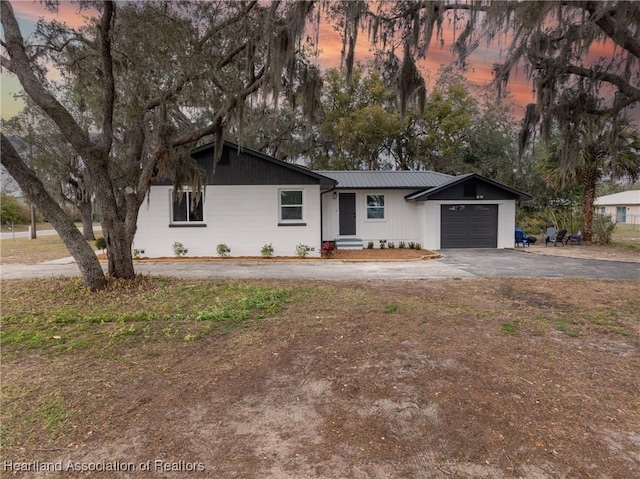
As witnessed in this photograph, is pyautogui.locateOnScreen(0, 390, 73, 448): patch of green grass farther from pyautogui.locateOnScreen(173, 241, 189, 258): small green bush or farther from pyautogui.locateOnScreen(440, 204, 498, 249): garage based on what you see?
pyautogui.locateOnScreen(440, 204, 498, 249): garage

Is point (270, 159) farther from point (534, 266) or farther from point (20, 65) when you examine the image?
point (534, 266)

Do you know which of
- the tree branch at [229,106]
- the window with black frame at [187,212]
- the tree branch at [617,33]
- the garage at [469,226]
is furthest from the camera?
the garage at [469,226]

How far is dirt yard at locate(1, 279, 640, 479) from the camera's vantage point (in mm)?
2391

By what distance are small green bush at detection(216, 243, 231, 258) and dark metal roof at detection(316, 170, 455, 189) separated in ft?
18.1

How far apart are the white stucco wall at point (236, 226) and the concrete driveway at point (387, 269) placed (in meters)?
1.35

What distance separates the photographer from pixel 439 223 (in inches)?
609

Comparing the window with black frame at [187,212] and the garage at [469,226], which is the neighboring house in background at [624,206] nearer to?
the garage at [469,226]

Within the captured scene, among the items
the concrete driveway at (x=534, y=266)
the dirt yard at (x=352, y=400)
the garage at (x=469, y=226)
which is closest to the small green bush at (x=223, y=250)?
the concrete driveway at (x=534, y=266)

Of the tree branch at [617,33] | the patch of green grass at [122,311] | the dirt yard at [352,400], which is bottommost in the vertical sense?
the dirt yard at [352,400]

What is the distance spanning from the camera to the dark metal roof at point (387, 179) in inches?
638

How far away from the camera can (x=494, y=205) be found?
15602mm

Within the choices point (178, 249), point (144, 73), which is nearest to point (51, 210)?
point (144, 73)

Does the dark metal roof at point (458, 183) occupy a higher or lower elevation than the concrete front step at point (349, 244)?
→ higher

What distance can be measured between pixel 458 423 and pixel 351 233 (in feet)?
45.3
